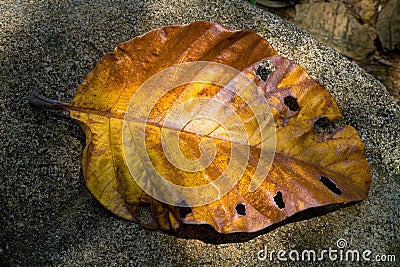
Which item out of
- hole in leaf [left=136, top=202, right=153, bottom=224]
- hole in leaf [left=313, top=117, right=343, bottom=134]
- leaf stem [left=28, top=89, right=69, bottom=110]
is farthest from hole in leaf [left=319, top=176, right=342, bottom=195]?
leaf stem [left=28, top=89, right=69, bottom=110]

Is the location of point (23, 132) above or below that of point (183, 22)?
below

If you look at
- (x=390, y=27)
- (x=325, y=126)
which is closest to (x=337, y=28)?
(x=390, y=27)

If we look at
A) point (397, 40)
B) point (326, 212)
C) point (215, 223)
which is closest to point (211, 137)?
point (215, 223)

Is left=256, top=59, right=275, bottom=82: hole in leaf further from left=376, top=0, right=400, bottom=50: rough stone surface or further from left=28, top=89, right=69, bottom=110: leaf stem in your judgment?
left=376, top=0, right=400, bottom=50: rough stone surface

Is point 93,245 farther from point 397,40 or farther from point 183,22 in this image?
point 397,40

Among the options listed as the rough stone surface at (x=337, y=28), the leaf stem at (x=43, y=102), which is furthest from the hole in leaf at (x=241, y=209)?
the rough stone surface at (x=337, y=28)

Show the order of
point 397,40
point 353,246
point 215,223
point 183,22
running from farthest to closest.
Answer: point 397,40, point 183,22, point 353,246, point 215,223
